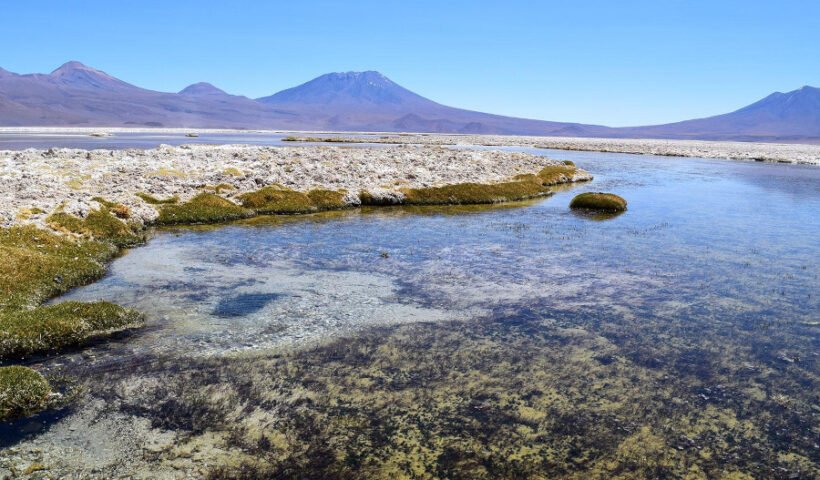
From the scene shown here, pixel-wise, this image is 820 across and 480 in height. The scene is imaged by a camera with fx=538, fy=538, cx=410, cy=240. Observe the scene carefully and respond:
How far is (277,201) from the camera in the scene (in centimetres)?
3678

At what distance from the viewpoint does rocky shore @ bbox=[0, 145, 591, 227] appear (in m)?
28.7

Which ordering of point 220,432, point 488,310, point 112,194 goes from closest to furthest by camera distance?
point 220,432 → point 488,310 → point 112,194

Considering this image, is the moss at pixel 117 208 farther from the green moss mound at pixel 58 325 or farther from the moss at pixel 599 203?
the moss at pixel 599 203

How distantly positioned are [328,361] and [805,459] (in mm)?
9652

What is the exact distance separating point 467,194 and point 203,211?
2021cm

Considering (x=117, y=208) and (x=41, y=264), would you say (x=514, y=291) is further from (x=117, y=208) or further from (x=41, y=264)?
(x=117, y=208)

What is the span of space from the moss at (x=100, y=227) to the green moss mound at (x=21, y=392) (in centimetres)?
1469

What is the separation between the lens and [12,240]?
2042 cm

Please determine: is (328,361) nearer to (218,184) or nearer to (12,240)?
(12,240)

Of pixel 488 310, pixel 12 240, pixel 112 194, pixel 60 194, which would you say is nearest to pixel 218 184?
pixel 112 194

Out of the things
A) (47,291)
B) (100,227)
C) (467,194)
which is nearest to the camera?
(47,291)

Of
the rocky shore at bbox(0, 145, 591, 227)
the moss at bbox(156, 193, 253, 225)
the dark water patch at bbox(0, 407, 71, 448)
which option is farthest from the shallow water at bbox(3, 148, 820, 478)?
the rocky shore at bbox(0, 145, 591, 227)

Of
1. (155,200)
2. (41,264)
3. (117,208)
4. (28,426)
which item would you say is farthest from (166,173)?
(28,426)

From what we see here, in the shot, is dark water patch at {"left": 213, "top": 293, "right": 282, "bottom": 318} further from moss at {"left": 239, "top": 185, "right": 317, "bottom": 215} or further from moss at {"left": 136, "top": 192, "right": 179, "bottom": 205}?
moss at {"left": 136, "top": 192, "right": 179, "bottom": 205}
